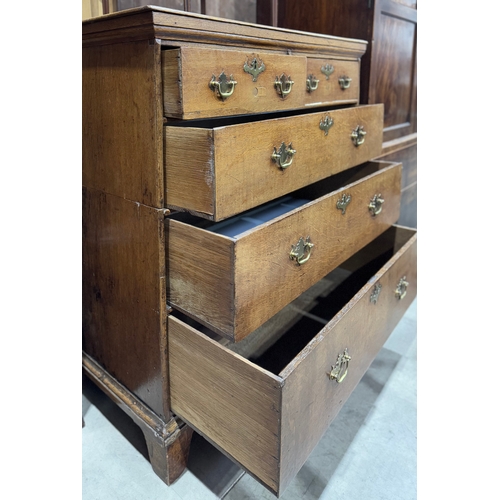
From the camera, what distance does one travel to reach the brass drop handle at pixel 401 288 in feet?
3.94

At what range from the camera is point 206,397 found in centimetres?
85

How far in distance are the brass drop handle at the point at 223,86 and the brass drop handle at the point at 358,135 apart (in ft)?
1.54

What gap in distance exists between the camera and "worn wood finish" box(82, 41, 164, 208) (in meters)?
0.77

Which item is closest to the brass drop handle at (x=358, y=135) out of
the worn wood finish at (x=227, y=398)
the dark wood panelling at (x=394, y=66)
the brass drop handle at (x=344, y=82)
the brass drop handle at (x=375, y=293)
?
the brass drop handle at (x=344, y=82)

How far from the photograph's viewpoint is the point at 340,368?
2.95 feet

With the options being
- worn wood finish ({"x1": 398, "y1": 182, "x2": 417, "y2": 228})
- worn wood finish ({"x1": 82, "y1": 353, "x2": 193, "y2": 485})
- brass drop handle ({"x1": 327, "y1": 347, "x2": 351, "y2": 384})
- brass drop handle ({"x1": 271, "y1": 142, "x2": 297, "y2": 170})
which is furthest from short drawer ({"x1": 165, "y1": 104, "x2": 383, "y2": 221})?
worn wood finish ({"x1": 398, "y1": 182, "x2": 417, "y2": 228})

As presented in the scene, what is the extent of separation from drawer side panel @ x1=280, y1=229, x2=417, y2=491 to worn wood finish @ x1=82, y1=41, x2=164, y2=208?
0.38 metres

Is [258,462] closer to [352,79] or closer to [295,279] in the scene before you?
[295,279]

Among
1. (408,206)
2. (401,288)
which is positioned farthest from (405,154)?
(401,288)

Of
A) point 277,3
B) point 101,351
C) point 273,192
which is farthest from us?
point 277,3

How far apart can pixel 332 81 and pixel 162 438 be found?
3.07 ft

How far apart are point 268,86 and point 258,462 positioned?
689mm

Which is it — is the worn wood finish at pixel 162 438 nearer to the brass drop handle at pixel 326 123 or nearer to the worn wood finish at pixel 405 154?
the brass drop handle at pixel 326 123
